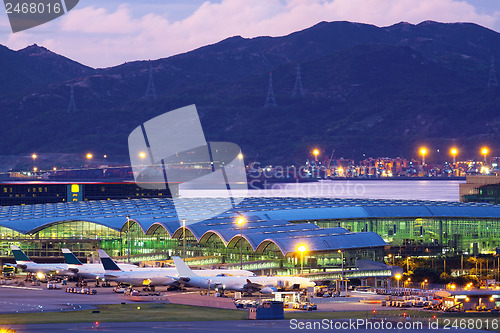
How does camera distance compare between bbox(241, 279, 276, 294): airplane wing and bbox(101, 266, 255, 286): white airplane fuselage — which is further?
bbox(101, 266, 255, 286): white airplane fuselage

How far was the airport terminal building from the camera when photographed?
416 feet

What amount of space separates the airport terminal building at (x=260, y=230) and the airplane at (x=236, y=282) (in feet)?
57.1

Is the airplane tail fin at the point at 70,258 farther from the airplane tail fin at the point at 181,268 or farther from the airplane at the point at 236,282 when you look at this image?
the airplane tail fin at the point at 181,268

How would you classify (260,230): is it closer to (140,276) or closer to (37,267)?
(37,267)

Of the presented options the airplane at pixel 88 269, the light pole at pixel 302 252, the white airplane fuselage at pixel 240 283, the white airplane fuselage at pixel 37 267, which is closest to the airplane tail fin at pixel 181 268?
the white airplane fuselage at pixel 240 283

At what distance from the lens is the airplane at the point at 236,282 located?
102m

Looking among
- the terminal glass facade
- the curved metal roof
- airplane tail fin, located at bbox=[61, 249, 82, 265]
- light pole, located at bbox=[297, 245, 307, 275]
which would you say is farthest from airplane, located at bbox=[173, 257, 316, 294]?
the terminal glass facade

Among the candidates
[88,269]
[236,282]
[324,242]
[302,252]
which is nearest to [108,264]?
[88,269]

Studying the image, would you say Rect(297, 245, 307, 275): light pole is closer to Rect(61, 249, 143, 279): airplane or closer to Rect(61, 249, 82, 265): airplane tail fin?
Rect(61, 249, 143, 279): airplane

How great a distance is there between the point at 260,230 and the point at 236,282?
94.2 ft

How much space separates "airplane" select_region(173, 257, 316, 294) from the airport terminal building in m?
17.4

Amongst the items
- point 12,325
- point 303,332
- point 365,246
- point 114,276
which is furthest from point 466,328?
point 365,246

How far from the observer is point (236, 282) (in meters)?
103

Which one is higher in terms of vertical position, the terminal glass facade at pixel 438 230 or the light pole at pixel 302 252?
the terminal glass facade at pixel 438 230
